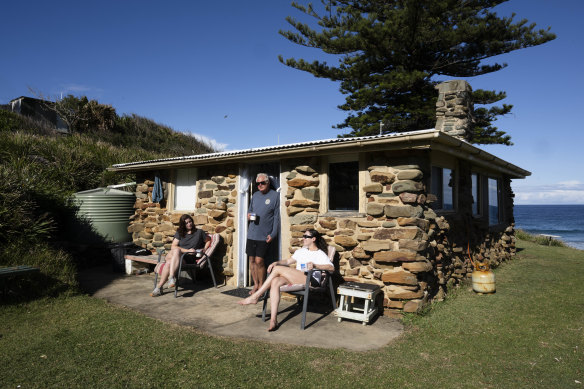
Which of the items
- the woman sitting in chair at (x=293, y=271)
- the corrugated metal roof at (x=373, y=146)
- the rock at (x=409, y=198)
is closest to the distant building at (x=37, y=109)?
the corrugated metal roof at (x=373, y=146)

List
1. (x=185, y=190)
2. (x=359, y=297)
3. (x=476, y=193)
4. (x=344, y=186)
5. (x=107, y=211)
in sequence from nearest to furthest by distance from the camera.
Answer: (x=359, y=297)
(x=344, y=186)
(x=185, y=190)
(x=476, y=193)
(x=107, y=211)

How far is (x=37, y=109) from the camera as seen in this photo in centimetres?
1889

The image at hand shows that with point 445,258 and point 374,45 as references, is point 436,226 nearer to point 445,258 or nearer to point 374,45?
point 445,258

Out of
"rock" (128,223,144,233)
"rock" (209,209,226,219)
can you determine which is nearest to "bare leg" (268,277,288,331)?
"rock" (209,209,226,219)

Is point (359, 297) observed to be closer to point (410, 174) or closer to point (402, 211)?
point (402, 211)

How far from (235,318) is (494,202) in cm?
739

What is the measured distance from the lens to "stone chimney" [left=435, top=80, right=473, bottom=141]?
7938mm

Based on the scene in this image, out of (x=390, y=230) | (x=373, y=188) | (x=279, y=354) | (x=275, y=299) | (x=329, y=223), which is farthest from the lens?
(x=329, y=223)

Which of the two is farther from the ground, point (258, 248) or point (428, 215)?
point (428, 215)

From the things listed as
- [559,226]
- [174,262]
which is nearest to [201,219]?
[174,262]

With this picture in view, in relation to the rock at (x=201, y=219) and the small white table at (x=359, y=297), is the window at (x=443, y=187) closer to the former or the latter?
the small white table at (x=359, y=297)

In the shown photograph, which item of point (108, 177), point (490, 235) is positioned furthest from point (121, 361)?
point (108, 177)

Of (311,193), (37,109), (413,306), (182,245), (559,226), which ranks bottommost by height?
(559,226)

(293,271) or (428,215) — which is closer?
(293,271)
